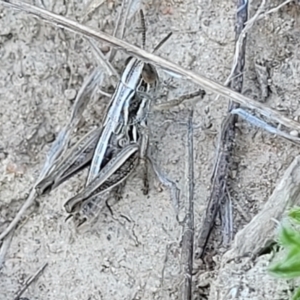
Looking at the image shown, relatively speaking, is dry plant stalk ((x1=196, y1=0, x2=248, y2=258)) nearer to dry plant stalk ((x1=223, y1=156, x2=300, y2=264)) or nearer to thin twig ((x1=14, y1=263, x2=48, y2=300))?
dry plant stalk ((x1=223, y1=156, x2=300, y2=264))

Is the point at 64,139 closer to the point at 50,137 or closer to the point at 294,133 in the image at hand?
the point at 50,137

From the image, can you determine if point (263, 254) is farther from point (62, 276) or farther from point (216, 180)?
point (62, 276)

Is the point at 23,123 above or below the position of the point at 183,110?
below

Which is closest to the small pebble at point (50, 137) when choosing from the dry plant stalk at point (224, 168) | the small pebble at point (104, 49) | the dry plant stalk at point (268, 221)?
the small pebble at point (104, 49)

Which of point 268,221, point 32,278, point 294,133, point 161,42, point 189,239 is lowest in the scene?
Answer: point 32,278

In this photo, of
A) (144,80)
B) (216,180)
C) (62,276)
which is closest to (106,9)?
(144,80)

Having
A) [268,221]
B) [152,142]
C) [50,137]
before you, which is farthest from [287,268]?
[50,137]
